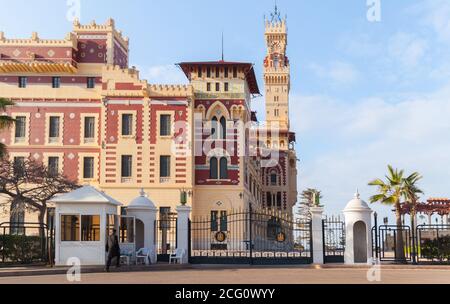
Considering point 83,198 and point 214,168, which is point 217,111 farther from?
point 83,198

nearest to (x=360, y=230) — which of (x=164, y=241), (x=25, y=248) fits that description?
(x=164, y=241)

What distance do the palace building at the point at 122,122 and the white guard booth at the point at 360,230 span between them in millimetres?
23096

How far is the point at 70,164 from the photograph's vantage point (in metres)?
48.4

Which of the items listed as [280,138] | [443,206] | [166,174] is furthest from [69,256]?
[280,138]

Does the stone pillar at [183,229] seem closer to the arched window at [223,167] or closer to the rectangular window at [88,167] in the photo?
the arched window at [223,167]

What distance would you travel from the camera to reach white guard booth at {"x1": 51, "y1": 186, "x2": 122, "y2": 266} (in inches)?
917

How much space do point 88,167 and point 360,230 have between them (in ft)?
91.0

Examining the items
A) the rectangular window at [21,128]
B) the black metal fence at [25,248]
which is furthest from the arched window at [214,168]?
the black metal fence at [25,248]

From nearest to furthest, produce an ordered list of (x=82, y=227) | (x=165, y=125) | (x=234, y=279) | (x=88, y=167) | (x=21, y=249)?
(x=234, y=279), (x=82, y=227), (x=21, y=249), (x=165, y=125), (x=88, y=167)

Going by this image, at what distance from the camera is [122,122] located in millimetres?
47969

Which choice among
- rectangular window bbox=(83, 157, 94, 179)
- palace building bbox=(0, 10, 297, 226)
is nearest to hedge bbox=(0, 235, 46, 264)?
palace building bbox=(0, 10, 297, 226)

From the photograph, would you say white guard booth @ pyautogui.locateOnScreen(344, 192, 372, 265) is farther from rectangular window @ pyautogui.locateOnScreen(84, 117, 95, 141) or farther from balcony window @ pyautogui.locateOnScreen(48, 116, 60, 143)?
balcony window @ pyautogui.locateOnScreen(48, 116, 60, 143)
